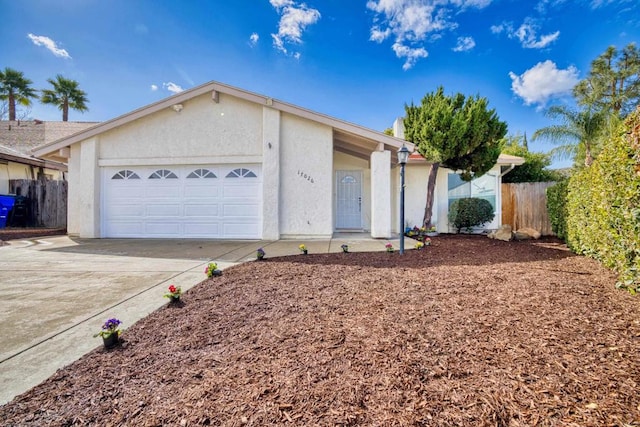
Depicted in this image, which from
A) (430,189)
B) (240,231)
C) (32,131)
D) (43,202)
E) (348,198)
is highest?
(32,131)

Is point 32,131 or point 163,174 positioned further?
point 32,131

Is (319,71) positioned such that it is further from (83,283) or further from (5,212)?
(5,212)

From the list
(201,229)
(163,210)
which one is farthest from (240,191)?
(163,210)

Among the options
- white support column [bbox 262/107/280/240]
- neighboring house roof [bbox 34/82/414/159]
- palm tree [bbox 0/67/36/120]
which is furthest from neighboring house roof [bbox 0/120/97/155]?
white support column [bbox 262/107/280/240]

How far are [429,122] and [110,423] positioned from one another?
905 centimetres

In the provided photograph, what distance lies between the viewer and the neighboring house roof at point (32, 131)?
58.2 feet

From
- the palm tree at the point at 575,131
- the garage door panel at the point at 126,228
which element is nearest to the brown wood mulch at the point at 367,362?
the garage door panel at the point at 126,228

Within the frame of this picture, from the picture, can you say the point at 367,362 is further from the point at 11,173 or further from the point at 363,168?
the point at 11,173

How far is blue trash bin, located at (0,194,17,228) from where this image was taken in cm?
1098

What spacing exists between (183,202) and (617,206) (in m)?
9.66

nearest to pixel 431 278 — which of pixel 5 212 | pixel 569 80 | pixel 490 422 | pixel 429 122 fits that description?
pixel 490 422

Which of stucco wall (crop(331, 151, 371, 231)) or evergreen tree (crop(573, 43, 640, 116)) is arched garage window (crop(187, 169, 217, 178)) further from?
evergreen tree (crop(573, 43, 640, 116))

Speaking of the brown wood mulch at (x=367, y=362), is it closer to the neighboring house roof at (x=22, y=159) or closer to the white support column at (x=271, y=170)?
the white support column at (x=271, y=170)

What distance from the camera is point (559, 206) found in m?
7.16
